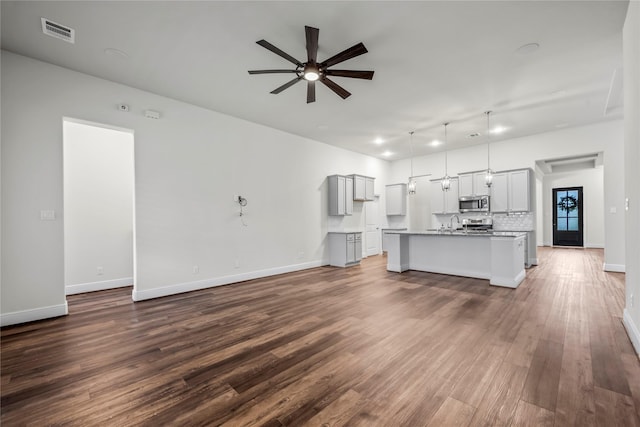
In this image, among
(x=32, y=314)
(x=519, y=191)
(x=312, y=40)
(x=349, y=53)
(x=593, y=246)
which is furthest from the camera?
(x=593, y=246)

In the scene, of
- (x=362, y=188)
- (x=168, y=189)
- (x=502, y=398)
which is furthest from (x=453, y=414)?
(x=362, y=188)

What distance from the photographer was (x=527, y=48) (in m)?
3.28

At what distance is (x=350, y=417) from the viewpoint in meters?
1.66

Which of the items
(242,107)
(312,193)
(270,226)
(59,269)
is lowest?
(59,269)

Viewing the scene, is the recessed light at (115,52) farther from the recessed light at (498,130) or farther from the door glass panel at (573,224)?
the door glass panel at (573,224)

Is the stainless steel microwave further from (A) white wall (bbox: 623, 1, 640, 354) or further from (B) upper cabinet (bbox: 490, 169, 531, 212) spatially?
(A) white wall (bbox: 623, 1, 640, 354)

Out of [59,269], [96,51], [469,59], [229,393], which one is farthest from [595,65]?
[59,269]

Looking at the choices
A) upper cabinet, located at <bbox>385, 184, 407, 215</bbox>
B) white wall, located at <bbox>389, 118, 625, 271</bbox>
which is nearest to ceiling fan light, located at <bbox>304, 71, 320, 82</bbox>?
white wall, located at <bbox>389, 118, 625, 271</bbox>

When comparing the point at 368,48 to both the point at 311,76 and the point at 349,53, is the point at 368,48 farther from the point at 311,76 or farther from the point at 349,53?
the point at 311,76

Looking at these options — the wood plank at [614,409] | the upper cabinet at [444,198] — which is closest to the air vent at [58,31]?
the wood plank at [614,409]

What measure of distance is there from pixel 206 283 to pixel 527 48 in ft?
19.2

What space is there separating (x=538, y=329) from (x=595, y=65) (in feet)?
12.0

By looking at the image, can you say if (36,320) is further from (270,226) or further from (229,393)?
(270,226)

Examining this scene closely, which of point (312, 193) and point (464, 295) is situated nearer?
point (464, 295)
